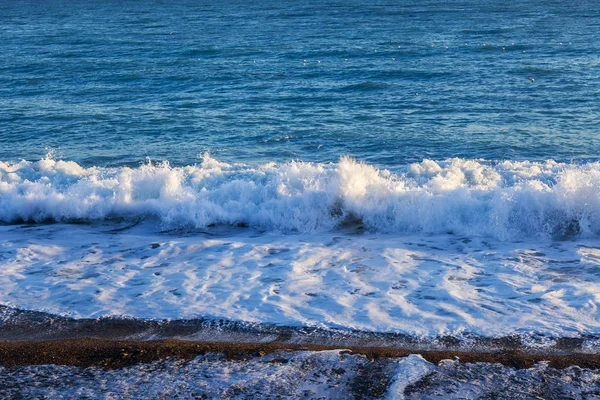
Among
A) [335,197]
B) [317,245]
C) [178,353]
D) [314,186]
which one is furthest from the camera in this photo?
[314,186]

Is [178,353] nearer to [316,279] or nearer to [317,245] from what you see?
[316,279]

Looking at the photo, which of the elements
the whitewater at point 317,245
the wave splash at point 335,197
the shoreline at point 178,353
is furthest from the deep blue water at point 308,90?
the shoreline at point 178,353

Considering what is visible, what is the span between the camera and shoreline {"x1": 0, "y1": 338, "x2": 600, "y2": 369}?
504cm

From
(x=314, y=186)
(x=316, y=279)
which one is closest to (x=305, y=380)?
(x=316, y=279)

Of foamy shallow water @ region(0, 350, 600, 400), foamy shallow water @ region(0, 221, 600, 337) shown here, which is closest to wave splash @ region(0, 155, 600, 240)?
foamy shallow water @ region(0, 221, 600, 337)

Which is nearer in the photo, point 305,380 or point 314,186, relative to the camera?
point 305,380

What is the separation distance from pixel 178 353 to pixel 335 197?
448 cm

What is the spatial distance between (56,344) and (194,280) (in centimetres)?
174

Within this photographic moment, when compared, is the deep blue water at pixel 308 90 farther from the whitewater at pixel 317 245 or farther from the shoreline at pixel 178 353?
the shoreline at pixel 178 353

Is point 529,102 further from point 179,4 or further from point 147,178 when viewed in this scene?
point 179,4

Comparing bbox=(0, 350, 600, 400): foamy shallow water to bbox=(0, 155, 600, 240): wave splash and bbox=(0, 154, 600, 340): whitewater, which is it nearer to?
bbox=(0, 154, 600, 340): whitewater

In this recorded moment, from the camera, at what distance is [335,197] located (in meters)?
9.28

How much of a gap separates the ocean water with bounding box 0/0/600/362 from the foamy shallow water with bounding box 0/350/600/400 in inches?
25.7

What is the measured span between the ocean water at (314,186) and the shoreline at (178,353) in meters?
0.35
